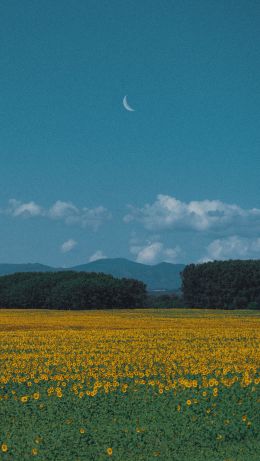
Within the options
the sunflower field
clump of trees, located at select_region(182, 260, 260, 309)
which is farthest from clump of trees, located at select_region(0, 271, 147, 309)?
the sunflower field

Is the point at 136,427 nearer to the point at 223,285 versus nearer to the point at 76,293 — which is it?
the point at 76,293

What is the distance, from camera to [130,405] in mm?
14445

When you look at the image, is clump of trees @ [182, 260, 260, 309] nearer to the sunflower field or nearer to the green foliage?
the sunflower field

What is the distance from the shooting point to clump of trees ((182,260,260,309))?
80.8 m

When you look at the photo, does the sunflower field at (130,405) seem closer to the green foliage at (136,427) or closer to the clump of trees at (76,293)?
the green foliage at (136,427)

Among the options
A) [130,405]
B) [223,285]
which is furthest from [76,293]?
[130,405]

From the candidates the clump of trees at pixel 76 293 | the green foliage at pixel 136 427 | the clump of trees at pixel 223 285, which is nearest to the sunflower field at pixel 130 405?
the green foliage at pixel 136 427

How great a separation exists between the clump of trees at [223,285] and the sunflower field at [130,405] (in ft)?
191

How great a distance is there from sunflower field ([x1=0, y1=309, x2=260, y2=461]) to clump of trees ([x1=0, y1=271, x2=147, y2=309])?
1993 inches

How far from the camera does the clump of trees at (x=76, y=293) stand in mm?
74025

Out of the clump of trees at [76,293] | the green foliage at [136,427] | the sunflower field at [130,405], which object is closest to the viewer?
the green foliage at [136,427]

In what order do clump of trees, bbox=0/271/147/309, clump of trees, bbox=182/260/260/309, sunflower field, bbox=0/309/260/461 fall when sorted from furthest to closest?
clump of trees, bbox=182/260/260/309, clump of trees, bbox=0/271/147/309, sunflower field, bbox=0/309/260/461

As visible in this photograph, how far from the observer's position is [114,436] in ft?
40.0

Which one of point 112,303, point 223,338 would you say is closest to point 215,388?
point 223,338
